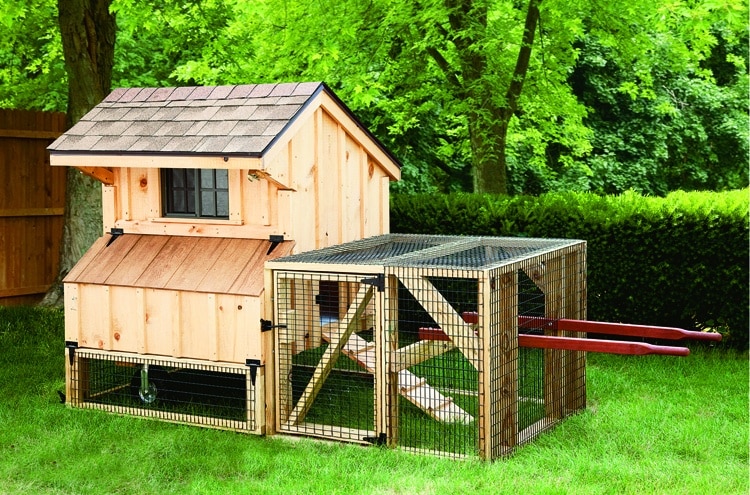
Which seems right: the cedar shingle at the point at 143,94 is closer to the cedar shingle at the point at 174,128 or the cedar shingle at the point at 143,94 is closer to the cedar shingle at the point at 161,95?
the cedar shingle at the point at 161,95

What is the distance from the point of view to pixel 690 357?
10.1m

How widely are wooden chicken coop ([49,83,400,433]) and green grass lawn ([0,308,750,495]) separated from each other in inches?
18.0

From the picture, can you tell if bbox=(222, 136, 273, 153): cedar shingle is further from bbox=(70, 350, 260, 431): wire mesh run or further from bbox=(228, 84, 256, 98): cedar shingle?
bbox=(70, 350, 260, 431): wire mesh run

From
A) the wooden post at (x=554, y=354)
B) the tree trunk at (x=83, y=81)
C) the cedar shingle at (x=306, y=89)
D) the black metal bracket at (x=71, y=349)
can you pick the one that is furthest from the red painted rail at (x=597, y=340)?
the tree trunk at (x=83, y=81)

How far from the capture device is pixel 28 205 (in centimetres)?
1295

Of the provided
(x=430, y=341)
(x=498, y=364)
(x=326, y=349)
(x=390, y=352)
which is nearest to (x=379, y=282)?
(x=390, y=352)

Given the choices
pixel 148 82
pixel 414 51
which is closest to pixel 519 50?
pixel 414 51

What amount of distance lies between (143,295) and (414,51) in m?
6.42

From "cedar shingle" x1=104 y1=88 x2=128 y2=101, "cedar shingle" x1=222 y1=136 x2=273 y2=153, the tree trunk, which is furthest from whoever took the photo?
the tree trunk

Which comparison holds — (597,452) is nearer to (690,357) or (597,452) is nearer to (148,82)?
(690,357)

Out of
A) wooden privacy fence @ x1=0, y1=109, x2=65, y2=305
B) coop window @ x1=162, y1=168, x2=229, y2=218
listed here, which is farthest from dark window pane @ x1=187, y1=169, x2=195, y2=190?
wooden privacy fence @ x1=0, y1=109, x2=65, y2=305

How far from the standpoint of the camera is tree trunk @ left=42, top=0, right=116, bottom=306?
11.9 metres

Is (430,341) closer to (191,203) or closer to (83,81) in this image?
(191,203)

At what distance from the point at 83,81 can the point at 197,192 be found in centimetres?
449
